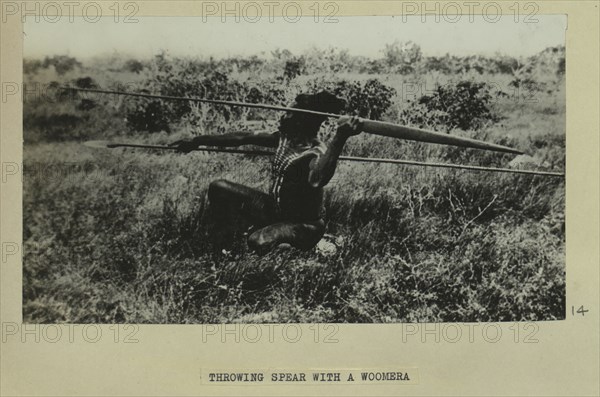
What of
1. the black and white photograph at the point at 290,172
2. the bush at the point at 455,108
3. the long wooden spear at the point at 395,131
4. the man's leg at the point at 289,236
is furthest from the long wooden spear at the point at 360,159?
the man's leg at the point at 289,236

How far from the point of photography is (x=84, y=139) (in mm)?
3393

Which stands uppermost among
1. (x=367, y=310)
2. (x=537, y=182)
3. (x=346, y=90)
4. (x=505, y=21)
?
(x=505, y=21)

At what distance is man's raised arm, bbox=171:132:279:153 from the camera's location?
3.43 m

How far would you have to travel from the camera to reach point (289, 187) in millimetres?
3387

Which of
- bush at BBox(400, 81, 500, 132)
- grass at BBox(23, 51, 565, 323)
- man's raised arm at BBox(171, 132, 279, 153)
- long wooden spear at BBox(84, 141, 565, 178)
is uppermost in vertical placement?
bush at BBox(400, 81, 500, 132)

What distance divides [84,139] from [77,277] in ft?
2.61

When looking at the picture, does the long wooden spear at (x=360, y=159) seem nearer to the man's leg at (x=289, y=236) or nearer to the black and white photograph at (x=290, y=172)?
the black and white photograph at (x=290, y=172)

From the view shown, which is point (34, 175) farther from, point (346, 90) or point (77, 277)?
point (346, 90)

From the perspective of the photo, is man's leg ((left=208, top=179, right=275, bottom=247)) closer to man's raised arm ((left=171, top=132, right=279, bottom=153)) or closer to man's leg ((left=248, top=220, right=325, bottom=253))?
man's leg ((left=248, top=220, right=325, bottom=253))

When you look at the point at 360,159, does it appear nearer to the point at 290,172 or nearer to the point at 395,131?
the point at 395,131

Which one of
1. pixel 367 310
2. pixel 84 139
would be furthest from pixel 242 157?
pixel 367 310

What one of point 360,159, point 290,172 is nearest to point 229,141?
point 290,172

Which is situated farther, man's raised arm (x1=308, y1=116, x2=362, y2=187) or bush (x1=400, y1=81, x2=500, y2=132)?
bush (x1=400, y1=81, x2=500, y2=132)

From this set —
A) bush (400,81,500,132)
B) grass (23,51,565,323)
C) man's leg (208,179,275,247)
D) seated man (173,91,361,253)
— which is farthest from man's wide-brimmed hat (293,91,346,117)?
man's leg (208,179,275,247)
